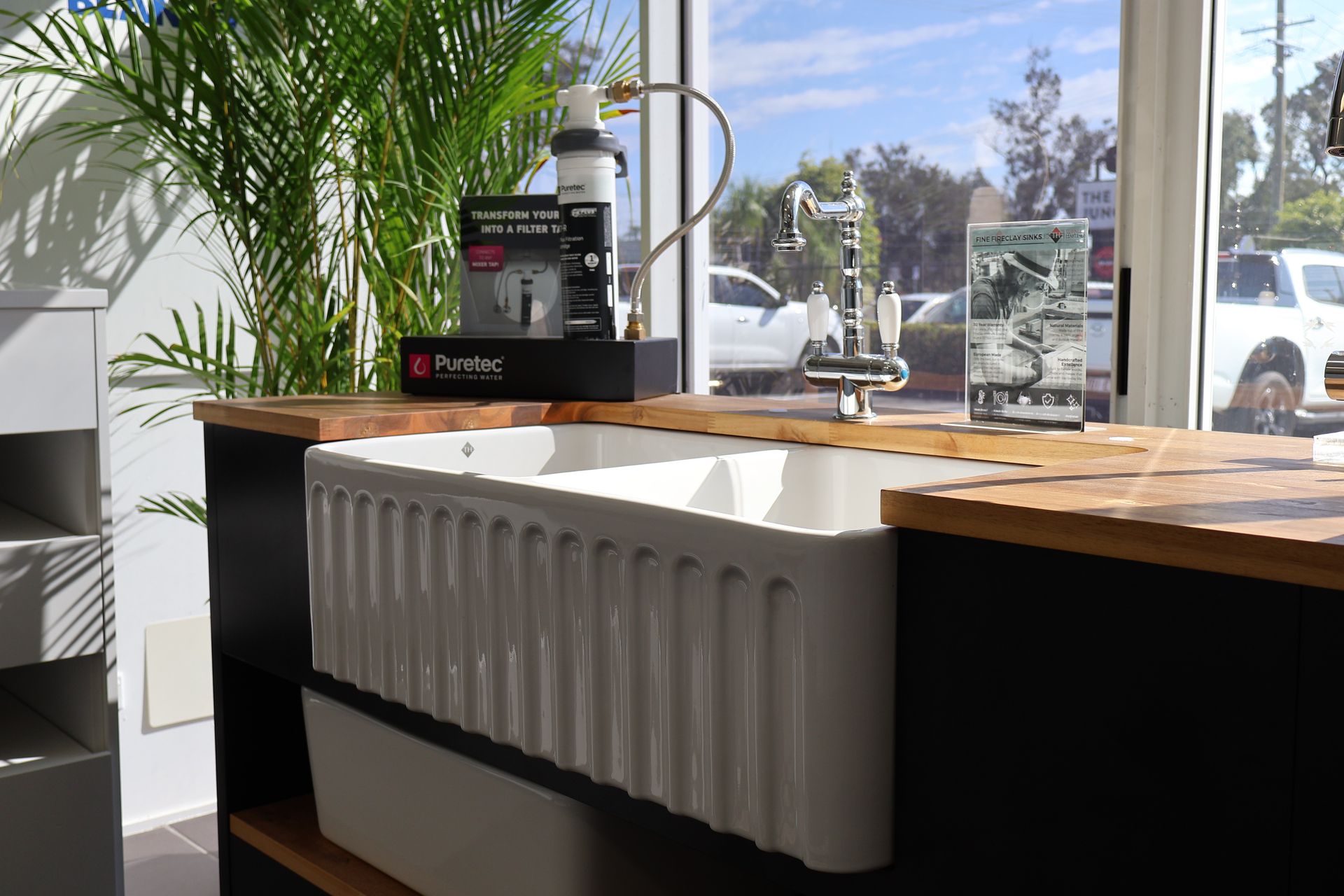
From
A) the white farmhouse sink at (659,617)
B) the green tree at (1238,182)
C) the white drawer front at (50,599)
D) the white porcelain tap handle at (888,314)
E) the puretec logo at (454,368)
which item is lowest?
the white drawer front at (50,599)

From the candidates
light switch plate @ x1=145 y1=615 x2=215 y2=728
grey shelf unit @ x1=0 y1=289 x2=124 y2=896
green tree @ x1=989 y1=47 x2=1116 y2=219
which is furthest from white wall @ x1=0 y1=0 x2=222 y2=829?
green tree @ x1=989 y1=47 x2=1116 y2=219

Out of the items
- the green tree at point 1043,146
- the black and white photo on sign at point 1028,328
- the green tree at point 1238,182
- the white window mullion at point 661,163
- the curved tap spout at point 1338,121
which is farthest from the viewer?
the white window mullion at point 661,163

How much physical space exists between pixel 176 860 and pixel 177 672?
387 millimetres

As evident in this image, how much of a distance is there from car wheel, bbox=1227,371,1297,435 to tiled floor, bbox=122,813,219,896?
1906mm

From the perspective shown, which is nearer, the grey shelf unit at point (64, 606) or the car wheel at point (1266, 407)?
the car wheel at point (1266, 407)

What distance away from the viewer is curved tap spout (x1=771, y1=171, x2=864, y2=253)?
134 centimetres

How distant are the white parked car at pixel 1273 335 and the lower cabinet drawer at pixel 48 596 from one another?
1.71 meters

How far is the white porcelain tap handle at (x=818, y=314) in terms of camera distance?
143 cm

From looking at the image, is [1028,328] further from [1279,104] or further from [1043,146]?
[1043,146]

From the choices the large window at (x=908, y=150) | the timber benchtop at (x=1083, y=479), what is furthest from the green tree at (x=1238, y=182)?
Answer: the timber benchtop at (x=1083, y=479)

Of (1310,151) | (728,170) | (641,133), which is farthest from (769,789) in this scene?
(641,133)

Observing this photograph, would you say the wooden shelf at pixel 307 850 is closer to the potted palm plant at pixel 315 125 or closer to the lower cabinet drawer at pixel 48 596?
the lower cabinet drawer at pixel 48 596

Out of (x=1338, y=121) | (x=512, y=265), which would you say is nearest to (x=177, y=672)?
(x=512, y=265)

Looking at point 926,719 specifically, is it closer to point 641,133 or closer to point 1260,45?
point 1260,45
